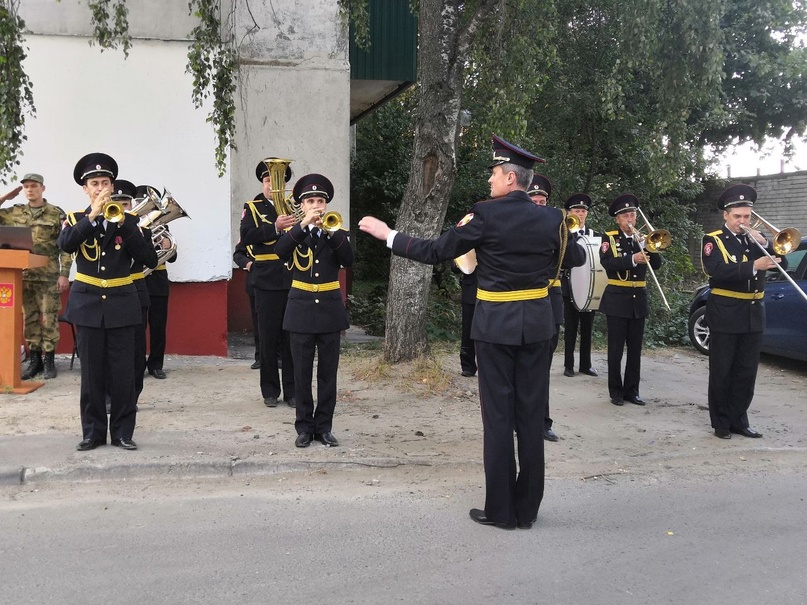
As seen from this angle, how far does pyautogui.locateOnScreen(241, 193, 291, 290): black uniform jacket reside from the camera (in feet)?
23.2

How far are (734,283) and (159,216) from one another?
532 cm

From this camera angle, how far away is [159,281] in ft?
28.4

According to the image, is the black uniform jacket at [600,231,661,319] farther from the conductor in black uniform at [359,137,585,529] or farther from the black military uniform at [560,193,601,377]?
the conductor in black uniform at [359,137,585,529]

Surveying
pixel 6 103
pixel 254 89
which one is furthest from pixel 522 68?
pixel 6 103

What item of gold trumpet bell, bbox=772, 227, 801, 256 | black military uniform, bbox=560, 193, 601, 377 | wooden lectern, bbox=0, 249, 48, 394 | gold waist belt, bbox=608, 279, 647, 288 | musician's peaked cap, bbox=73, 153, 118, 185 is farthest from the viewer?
black military uniform, bbox=560, 193, 601, 377

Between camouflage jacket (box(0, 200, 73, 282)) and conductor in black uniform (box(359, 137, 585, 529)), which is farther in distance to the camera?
camouflage jacket (box(0, 200, 73, 282))

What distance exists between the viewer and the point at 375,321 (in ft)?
45.7

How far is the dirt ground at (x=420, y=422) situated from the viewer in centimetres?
607

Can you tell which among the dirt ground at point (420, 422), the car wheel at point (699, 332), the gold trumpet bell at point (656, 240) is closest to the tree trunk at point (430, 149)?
the dirt ground at point (420, 422)

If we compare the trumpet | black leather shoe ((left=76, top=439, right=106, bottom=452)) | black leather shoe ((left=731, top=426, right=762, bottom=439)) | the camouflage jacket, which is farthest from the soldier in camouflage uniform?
black leather shoe ((left=731, top=426, right=762, bottom=439))

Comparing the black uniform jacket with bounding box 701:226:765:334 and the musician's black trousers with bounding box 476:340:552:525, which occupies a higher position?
the black uniform jacket with bounding box 701:226:765:334

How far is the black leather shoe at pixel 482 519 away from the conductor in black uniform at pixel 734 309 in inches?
120

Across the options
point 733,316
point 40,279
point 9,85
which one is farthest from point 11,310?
point 733,316

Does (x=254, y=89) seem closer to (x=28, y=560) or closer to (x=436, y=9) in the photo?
(x=436, y=9)
